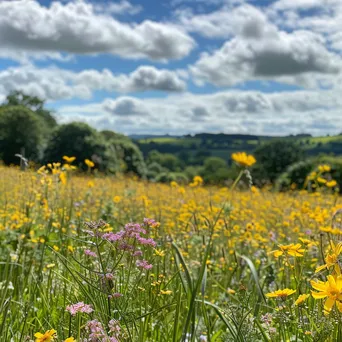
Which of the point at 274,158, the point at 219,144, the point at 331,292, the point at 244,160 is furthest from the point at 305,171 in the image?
the point at 219,144

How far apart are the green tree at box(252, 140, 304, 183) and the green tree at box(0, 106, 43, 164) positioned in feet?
55.2

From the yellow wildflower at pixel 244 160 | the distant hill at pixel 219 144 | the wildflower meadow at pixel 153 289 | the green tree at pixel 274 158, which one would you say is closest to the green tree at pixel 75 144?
the green tree at pixel 274 158

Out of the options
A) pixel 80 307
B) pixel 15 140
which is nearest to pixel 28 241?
pixel 80 307

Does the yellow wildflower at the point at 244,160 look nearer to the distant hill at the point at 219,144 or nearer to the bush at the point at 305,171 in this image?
the bush at the point at 305,171

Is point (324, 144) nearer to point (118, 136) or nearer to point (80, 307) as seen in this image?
point (118, 136)

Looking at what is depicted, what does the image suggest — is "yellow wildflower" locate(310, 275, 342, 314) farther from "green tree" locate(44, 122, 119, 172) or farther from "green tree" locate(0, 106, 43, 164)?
"green tree" locate(0, 106, 43, 164)

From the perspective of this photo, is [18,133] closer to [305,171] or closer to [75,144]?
[75,144]

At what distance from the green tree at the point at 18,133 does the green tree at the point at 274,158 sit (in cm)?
1682

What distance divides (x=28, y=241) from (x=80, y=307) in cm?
256

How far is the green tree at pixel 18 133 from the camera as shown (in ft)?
121

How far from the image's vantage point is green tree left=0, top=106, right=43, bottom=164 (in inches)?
1458

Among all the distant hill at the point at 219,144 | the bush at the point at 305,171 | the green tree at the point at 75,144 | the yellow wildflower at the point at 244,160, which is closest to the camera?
the yellow wildflower at the point at 244,160

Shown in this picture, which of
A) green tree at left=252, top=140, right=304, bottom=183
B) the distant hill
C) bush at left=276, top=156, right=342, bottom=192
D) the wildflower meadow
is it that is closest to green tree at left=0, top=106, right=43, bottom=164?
green tree at left=252, top=140, right=304, bottom=183

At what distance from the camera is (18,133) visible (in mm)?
38625
